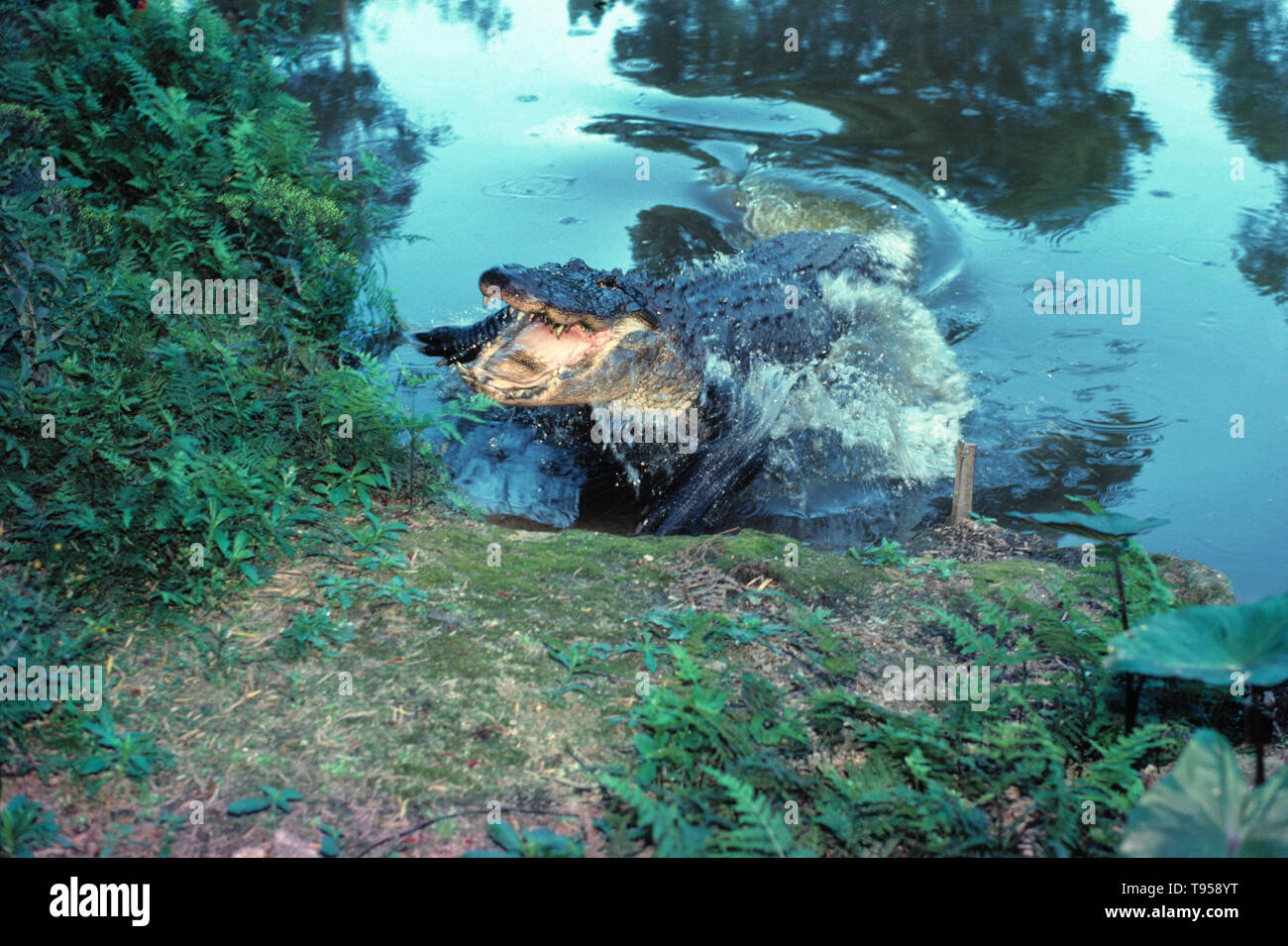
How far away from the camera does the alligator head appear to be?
491cm

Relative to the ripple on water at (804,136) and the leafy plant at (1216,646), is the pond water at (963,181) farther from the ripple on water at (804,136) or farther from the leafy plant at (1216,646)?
the leafy plant at (1216,646)

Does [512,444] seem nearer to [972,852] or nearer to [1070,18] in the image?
[972,852]

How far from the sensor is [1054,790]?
229 centimetres

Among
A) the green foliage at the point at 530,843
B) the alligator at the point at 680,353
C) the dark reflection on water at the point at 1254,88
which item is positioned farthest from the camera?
the dark reflection on water at the point at 1254,88

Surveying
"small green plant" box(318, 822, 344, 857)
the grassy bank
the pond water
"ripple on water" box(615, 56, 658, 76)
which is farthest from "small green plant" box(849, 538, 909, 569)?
"ripple on water" box(615, 56, 658, 76)

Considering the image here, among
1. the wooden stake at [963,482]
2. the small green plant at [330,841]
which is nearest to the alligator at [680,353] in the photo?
the wooden stake at [963,482]

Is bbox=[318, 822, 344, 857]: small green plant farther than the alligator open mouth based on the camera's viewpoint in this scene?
No

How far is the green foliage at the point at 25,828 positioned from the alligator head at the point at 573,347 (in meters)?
3.18

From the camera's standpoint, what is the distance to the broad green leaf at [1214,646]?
1864 millimetres

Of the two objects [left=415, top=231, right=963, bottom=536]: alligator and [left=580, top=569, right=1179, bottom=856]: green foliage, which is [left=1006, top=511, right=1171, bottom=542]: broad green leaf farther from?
[left=415, top=231, right=963, bottom=536]: alligator

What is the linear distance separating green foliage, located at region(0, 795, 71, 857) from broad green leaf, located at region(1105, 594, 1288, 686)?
7.88 ft

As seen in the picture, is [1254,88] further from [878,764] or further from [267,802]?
[267,802]

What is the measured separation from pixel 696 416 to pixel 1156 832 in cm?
441
